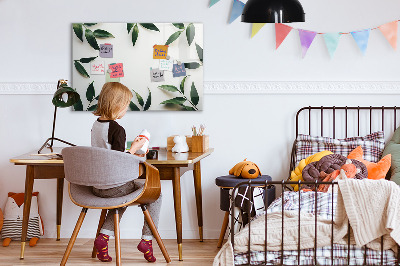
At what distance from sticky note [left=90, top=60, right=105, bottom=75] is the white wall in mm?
178

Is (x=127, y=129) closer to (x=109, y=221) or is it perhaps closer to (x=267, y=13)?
(x=109, y=221)

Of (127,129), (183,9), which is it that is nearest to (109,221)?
(127,129)

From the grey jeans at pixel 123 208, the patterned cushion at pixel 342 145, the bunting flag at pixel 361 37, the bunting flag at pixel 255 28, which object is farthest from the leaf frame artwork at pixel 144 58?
the bunting flag at pixel 361 37

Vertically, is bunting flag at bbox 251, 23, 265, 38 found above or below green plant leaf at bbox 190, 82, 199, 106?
above

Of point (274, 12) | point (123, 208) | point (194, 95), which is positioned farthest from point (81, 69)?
point (274, 12)

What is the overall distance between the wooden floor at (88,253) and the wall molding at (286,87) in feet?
3.56

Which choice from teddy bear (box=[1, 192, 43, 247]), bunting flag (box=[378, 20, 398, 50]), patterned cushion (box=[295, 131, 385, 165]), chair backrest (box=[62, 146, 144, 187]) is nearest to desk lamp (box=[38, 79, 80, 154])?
teddy bear (box=[1, 192, 43, 247])

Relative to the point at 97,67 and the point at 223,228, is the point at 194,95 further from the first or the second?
the point at 223,228

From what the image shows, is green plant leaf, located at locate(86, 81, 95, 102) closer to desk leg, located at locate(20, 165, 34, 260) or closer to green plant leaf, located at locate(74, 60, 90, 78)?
green plant leaf, located at locate(74, 60, 90, 78)

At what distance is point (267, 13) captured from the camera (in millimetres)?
3186

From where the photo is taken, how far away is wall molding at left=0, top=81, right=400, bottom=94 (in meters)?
4.40

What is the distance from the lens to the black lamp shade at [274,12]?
10.4 ft

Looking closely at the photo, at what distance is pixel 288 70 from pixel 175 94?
2.70 feet

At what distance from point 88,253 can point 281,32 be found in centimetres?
201
